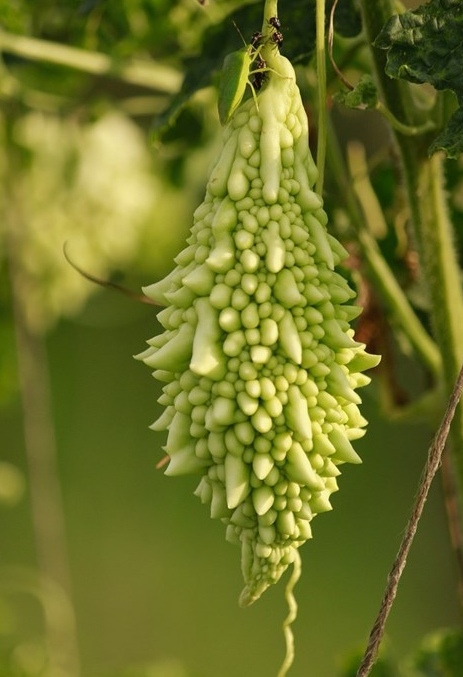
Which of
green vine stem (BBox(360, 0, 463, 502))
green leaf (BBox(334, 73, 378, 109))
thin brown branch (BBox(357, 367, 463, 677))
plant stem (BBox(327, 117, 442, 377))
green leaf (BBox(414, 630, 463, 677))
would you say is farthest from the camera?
green leaf (BBox(414, 630, 463, 677))

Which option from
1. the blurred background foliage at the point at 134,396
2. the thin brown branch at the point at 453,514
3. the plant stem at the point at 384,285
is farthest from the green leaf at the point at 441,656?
the plant stem at the point at 384,285

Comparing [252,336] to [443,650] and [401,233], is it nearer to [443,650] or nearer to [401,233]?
[401,233]

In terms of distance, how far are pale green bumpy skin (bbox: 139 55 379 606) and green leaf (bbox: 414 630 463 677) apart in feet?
1.97

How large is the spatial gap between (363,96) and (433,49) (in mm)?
62

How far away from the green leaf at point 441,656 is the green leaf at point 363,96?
0.70 m

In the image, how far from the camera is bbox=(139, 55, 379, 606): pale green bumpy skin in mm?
637

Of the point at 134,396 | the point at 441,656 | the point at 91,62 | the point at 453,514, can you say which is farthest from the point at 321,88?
the point at 134,396

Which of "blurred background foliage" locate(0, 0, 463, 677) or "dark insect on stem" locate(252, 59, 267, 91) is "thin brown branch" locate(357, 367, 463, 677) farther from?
"blurred background foliage" locate(0, 0, 463, 677)

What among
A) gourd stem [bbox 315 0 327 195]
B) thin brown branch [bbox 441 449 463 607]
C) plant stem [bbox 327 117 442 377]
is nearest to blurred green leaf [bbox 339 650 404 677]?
thin brown branch [bbox 441 449 463 607]

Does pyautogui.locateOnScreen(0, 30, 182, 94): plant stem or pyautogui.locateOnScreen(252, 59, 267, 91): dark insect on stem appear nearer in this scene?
pyautogui.locateOnScreen(252, 59, 267, 91): dark insect on stem

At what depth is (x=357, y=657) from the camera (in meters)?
1.22

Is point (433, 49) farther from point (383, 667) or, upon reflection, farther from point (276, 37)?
point (383, 667)

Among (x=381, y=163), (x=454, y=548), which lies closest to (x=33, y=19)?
(x=381, y=163)

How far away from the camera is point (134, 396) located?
4.09 metres
